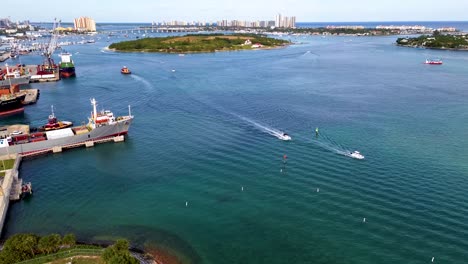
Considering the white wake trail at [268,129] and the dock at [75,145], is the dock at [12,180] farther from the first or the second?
the white wake trail at [268,129]

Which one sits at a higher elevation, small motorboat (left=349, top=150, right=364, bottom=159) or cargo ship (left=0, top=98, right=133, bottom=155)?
cargo ship (left=0, top=98, right=133, bottom=155)

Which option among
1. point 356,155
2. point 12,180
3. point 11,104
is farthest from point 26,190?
point 356,155

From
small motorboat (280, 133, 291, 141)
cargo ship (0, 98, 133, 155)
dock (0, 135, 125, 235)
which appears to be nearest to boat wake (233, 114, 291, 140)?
small motorboat (280, 133, 291, 141)

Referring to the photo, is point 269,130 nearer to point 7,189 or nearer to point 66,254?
point 7,189

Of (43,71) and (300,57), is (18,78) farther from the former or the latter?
(300,57)

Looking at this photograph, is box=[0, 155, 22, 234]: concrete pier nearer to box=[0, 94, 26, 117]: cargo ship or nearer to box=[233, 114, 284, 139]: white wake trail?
box=[0, 94, 26, 117]: cargo ship

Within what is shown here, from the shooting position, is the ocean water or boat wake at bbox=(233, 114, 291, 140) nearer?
the ocean water

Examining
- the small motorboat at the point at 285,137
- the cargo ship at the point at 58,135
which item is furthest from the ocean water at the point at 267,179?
the cargo ship at the point at 58,135
